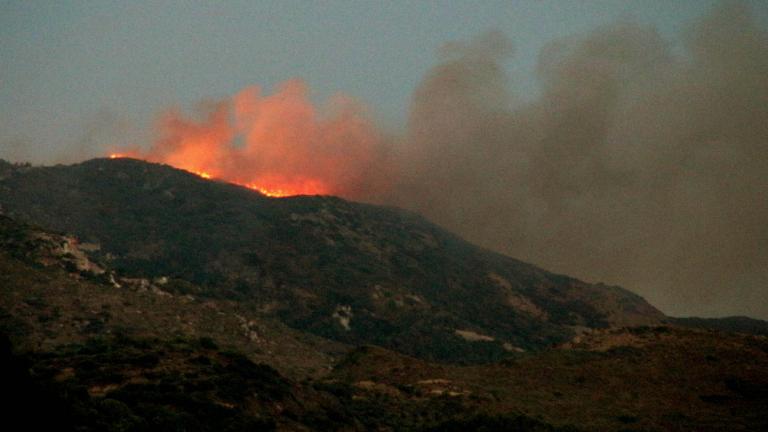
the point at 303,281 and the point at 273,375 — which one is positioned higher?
the point at 303,281

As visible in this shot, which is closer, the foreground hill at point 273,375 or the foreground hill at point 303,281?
the foreground hill at point 273,375

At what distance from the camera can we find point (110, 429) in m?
25.2

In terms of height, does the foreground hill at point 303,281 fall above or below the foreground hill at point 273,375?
above

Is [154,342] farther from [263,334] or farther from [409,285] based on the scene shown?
[409,285]

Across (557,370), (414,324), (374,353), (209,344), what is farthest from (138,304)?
(414,324)

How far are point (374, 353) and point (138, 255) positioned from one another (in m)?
116

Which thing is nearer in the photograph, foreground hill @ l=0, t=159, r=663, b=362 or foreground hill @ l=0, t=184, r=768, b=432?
foreground hill @ l=0, t=184, r=768, b=432

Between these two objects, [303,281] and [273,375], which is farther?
[303,281]

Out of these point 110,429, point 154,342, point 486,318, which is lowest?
point 110,429

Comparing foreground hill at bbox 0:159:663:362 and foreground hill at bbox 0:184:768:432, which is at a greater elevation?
foreground hill at bbox 0:159:663:362

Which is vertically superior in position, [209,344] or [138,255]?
[138,255]

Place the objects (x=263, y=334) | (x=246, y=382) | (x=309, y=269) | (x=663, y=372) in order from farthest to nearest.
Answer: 1. (x=309, y=269)
2. (x=263, y=334)
3. (x=663, y=372)
4. (x=246, y=382)

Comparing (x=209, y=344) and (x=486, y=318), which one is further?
(x=486, y=318)

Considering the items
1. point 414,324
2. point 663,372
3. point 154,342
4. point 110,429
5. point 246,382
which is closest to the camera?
point 110,429
